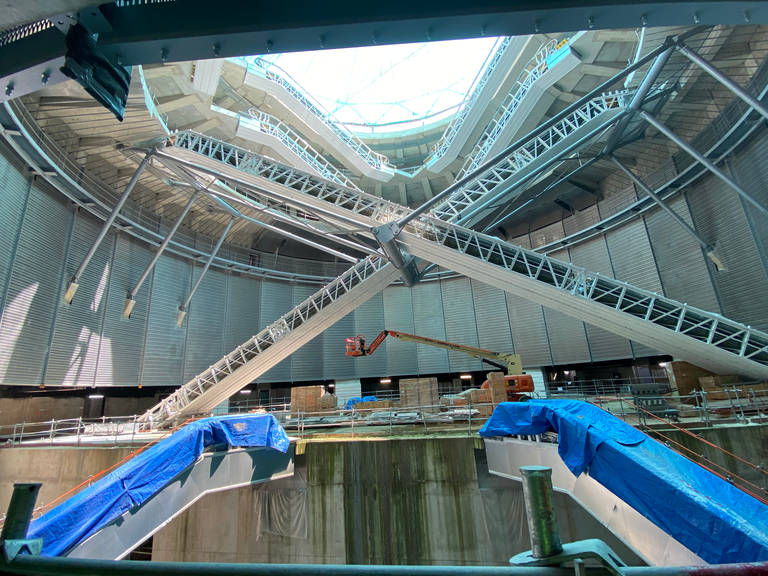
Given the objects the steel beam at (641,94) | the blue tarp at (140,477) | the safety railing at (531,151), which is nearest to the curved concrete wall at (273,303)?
the steel beam at (641,94)

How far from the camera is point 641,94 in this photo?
16.2 m

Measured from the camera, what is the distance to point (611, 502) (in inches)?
314

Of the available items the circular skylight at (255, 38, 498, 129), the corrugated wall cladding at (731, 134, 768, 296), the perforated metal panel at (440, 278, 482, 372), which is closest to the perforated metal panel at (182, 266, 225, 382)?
the perforated metal panel at (440, 278, 482, 372)

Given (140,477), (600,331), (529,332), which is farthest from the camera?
(529,332)

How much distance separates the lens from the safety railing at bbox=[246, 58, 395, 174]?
27.7m

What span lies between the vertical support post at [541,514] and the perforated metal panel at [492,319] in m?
31.3

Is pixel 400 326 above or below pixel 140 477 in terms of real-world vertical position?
above

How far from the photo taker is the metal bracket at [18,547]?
192 centimetres

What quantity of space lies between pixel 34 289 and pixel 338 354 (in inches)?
835

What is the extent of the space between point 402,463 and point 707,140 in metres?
23.8

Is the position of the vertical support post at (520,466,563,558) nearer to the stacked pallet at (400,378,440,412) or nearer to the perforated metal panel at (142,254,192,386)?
the stacked pallet at (400,378,440,412)

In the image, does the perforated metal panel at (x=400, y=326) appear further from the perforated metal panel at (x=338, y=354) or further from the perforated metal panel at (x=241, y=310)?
the perforated metal panel at (x=241, y=310)

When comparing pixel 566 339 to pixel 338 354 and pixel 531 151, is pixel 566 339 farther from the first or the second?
pixel 338 354

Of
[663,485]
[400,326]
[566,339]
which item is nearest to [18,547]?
[663,485]
